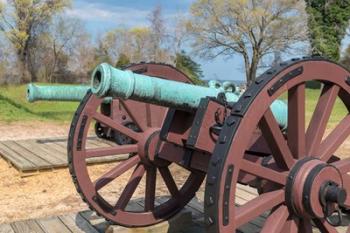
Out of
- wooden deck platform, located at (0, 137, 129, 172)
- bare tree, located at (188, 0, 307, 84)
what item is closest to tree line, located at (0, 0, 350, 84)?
bare tree, located at (188, 0, 307, 84)

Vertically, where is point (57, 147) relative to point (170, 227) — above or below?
below

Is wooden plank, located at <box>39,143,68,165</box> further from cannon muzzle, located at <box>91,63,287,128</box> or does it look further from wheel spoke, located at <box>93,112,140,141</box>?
cannon muzzle, located at <box>91,63,287,128</box>

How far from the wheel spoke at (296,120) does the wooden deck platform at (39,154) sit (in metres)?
4.60

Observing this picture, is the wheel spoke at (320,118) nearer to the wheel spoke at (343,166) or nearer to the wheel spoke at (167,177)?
the wheel spoke at (343,166)

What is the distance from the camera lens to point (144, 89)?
244cm

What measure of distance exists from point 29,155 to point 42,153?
0.70 feet

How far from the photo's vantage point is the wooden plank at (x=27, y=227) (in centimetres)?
393

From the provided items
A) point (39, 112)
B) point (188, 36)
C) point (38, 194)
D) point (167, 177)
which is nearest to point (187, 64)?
point (188, 36)

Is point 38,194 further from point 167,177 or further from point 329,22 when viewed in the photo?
point 329,22

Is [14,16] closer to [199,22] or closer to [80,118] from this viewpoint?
[199,22]

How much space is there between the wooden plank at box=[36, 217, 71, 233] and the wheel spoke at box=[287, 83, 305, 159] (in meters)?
2.06

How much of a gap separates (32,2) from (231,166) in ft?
95.7

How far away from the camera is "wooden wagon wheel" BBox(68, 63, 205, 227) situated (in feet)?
11.7

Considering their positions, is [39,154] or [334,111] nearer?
[39,154]
